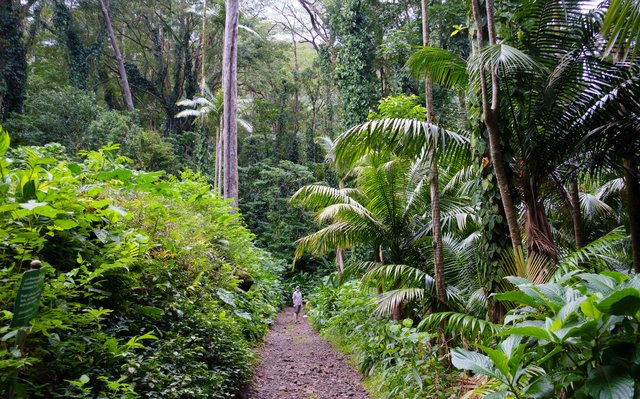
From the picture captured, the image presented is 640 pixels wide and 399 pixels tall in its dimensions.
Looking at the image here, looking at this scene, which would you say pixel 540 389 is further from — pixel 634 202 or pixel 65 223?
pixel 634 202

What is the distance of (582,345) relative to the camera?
4.95ft

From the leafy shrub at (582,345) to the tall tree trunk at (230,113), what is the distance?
33.4ft

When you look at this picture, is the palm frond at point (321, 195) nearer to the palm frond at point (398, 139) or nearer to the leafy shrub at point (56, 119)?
the palm frond at point (398, 139)

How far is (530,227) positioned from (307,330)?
A: 918cm

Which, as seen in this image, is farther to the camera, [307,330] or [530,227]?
[307,330]

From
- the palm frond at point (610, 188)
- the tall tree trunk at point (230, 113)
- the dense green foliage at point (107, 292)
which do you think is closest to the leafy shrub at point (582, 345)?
the dense green foliage at point (107, 292)

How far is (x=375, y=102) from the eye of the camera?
749 inches

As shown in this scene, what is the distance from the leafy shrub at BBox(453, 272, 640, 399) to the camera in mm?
1363

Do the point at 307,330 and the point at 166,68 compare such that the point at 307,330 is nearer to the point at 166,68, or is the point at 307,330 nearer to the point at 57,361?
the point at 57,361

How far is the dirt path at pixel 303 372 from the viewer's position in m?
5.42

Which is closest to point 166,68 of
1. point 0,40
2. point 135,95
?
point 135,95

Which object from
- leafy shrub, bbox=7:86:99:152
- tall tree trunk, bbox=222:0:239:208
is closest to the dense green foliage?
tall tree trunk, bbox=222:0:239:208

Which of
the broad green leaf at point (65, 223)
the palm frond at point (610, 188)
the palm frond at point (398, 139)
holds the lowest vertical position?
the palm frond at point (610, 188)

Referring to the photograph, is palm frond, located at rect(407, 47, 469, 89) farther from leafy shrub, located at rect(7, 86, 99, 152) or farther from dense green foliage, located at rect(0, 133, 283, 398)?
leafy shrub, located at rect(7, 86, 99, 152)
